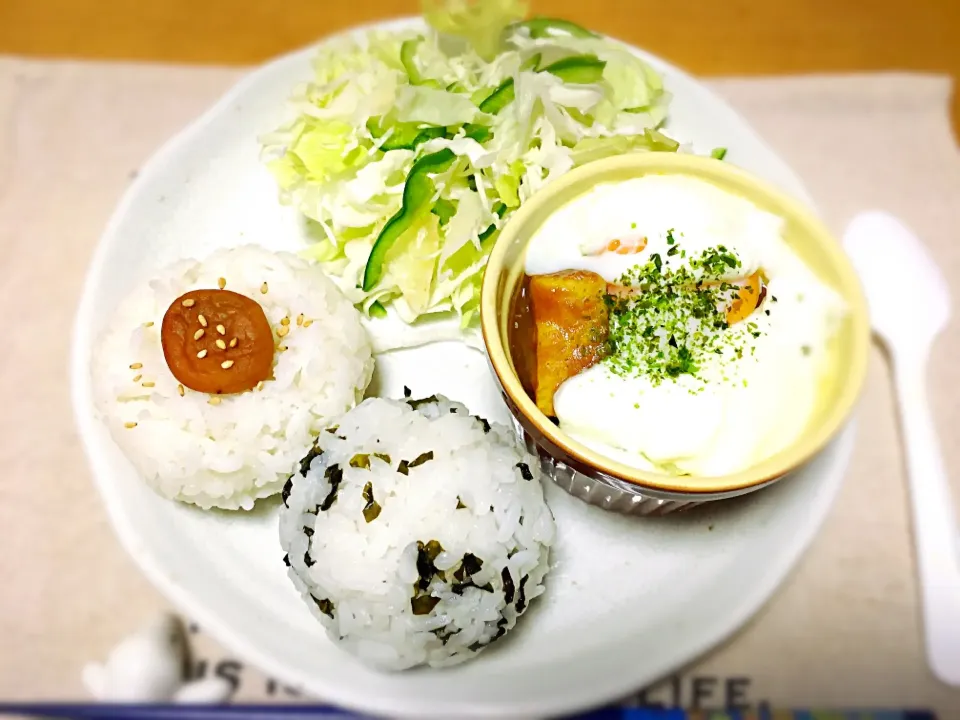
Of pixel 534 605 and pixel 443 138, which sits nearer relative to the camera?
pixel 534 605

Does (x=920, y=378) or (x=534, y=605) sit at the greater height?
(x=920, y=378)

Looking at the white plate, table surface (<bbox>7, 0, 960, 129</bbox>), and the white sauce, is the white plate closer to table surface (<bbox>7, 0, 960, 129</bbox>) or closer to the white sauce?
the white sauce

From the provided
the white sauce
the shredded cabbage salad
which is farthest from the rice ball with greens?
the shredded cabbage salad

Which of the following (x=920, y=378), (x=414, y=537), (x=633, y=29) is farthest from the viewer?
(x=633, y=29)

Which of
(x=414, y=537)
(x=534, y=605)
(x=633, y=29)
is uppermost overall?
(x=633, y=29)

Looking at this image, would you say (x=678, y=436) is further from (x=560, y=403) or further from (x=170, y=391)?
(x=170, y=391)

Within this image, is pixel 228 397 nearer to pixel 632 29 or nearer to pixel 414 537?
pixel 414 537

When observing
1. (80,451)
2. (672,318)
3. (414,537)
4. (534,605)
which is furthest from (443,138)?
(80,451)
